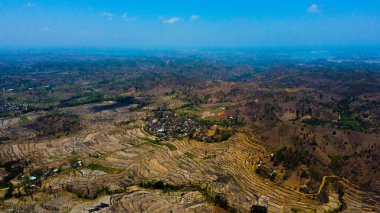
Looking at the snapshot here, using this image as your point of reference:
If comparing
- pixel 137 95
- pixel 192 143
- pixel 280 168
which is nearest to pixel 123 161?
pixel 192 143

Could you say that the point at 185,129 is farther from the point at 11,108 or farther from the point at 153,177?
the point at 11,108

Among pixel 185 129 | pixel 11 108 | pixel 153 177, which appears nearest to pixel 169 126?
pixel 185 129

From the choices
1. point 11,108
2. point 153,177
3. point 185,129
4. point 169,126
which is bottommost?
point 11,108

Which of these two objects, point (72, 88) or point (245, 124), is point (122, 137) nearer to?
point (245, 124)

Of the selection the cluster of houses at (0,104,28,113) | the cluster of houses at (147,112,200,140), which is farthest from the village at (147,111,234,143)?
the cluster of houses at (0,104,28,113)

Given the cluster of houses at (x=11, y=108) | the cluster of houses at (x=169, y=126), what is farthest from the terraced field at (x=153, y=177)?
the cluster of houses at (x=11, y=108)

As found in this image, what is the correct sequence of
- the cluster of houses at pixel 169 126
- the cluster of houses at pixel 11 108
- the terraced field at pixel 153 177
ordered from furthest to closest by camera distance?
the cluster of houses at pixel 11 108 < the cluster of houses at pixel 169 126 < the terraced field at pixel 153 177

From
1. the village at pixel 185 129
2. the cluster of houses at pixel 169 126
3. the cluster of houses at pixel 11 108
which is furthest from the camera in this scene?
the cluster of houses at pixel 11 108

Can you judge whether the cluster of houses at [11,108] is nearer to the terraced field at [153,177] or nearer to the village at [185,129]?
the terraced field at [153,177]

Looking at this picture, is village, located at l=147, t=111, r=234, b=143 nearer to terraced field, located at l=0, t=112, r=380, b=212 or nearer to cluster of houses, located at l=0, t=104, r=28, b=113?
terraced field, located at l=0, t=112, r=380, b=212
